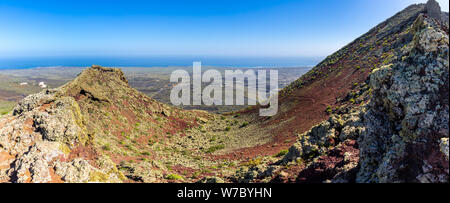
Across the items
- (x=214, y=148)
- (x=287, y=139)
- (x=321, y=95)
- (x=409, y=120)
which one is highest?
(x=409, y=120)

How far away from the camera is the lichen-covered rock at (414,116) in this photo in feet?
16.6

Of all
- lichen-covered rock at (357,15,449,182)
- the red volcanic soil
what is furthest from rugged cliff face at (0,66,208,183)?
the red volcanic soil

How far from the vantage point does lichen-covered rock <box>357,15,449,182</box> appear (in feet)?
16.6

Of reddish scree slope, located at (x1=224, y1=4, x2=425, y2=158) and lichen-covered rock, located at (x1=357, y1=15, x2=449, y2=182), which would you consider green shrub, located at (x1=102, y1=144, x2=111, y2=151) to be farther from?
lichen-covered rock, located at (x1=357, y1=15, x2=449, y2=182)

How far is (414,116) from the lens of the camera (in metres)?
5.53

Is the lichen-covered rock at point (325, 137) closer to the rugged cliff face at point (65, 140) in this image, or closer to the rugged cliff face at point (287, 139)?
the rugged cliff face at point (287, 139)

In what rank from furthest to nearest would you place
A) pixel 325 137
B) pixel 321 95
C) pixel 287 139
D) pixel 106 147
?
1. pixel 321 95
2. pixel 287 139
3. pixel 106 147
4. pixel 325 137

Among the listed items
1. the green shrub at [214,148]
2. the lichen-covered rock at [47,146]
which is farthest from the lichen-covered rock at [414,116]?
the green shrub at [214,148]

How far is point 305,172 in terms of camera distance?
9.62 m

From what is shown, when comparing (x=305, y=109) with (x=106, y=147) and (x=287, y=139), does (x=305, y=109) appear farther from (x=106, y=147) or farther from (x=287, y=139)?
(x=106, y=147)

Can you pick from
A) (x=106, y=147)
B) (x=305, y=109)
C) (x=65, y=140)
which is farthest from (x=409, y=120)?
(x=305, y=109)

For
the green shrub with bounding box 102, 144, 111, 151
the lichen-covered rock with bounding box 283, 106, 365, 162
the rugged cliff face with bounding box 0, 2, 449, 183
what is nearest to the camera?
the rugged cliff face with bounding box 0, 2, 449, 183
